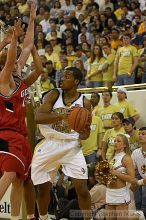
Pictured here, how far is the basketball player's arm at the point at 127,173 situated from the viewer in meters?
8.42

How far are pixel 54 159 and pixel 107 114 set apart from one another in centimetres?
379

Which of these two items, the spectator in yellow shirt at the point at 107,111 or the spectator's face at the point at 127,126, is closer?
Result: the spectator's face at the point at 127,126

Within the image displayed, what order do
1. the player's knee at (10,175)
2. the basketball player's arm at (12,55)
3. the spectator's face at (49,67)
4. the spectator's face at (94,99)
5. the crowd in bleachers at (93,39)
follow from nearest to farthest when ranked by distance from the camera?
the basketball player's arm at (12,55), the player's knee at (10,175), the spectator's face at (94,99), the crowd in bleachers at (93,39), the spectator's face at (49,67)

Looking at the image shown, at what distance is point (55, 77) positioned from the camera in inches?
602

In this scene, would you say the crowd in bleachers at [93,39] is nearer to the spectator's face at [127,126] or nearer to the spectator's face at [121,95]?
the spectator's face at [121,95]

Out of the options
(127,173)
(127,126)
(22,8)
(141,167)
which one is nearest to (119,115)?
(127,126)

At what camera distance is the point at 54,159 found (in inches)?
313

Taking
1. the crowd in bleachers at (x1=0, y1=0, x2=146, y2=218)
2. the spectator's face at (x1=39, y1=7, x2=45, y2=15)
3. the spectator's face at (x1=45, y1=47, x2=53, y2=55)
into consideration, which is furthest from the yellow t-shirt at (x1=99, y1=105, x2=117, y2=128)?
the spectator's face at (x1=39, y1=7, x2=45, y2=15)

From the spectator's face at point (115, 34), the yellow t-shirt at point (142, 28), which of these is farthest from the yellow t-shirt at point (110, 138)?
the spectator's face at point (115, 34)

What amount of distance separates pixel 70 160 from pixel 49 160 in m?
0.27

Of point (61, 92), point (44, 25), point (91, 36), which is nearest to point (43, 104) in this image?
point (61, 92)

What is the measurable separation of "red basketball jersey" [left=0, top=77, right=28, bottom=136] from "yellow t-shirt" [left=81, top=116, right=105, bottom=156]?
3.87 meters

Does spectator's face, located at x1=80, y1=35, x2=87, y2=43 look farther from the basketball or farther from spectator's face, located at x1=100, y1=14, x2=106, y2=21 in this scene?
the basketball

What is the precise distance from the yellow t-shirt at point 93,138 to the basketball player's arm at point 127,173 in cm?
240
